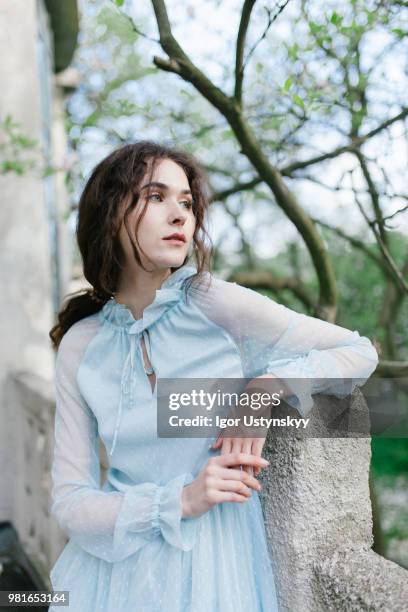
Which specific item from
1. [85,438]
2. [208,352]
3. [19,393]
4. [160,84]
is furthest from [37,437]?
[160,84]

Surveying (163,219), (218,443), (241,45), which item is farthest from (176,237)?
(241,45)

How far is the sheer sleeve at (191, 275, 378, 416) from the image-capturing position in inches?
48.0

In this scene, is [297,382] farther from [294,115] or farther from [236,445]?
[294,115]

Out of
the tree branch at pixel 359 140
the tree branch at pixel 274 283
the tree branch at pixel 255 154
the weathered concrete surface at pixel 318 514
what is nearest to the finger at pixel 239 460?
the weathered concrete surface at pixel 318 514

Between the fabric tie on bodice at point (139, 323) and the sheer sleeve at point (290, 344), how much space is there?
0.20ft

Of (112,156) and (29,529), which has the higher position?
(112,156)

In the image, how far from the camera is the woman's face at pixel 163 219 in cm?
136

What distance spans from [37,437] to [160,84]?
3.16m

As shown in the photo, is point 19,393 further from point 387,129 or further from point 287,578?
point 287,578

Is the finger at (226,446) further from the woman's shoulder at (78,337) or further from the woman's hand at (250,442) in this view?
the woman's shoulder at (78,337)

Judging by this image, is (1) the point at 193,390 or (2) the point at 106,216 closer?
(1) the point at 193,390

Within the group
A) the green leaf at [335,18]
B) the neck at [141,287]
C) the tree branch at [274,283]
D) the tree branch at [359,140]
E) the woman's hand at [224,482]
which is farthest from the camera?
the tree branch at [274,283]

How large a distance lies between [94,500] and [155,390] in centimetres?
24

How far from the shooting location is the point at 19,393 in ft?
12.2
